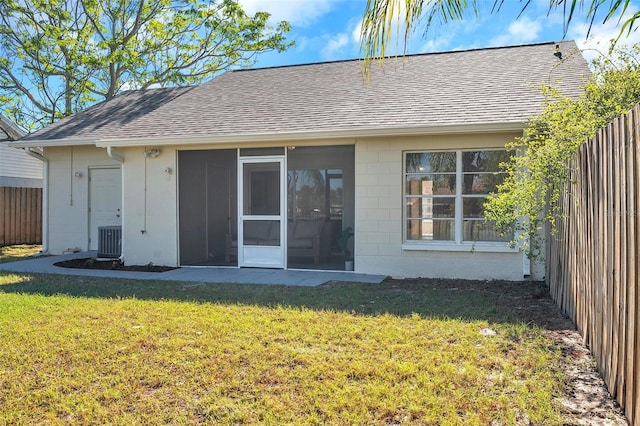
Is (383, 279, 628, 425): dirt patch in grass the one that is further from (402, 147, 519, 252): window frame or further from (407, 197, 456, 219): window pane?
(407, 197, 456, 219): window pane

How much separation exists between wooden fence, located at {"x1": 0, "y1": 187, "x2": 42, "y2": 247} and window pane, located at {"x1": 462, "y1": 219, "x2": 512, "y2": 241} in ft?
46.9

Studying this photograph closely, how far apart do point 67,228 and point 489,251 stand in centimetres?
1128

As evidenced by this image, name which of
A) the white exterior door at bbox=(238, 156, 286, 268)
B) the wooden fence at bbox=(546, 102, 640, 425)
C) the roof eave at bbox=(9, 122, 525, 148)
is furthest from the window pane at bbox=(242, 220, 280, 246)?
the wooden fence at bbox=(546, 102, 640, 425)

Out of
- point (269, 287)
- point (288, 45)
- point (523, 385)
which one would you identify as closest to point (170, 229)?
point (269, 287)

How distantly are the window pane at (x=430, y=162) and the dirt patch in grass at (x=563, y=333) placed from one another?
2.08 m

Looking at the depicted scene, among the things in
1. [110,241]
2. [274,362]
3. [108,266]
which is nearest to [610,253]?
[274,362]

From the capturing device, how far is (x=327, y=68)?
555 inches

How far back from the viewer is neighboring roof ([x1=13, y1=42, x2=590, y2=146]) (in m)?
9.45

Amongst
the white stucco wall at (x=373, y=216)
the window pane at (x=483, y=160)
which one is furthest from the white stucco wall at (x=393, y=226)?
the window pane at (x=483, y=160)

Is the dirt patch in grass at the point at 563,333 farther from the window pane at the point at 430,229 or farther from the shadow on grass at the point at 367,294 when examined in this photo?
the window pane at the point at 430,229

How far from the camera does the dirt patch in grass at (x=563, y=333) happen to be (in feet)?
11.4

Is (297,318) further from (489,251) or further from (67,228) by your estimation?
(67,228)

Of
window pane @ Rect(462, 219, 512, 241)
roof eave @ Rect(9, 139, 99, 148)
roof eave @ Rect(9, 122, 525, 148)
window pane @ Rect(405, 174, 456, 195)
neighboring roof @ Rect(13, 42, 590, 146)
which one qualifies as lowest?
window pane @ Rect(462, 219, 512, 241)

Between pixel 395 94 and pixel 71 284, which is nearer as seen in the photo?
pixel 71 284
